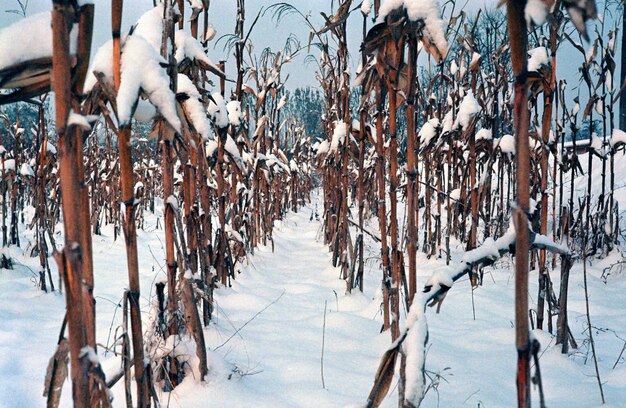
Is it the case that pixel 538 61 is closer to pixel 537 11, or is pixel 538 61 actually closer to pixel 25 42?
pixel 537 11

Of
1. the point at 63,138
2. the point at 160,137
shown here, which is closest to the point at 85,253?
the point at 63,138

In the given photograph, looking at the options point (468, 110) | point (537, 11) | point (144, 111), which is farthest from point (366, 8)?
point (537, 11)

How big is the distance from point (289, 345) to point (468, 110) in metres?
1.60

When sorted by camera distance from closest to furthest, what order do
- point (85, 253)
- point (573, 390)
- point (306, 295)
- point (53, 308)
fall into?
1. point (85, 253)
2. point (573, 390)
3. point (53, 308)
4. point (306, 295)

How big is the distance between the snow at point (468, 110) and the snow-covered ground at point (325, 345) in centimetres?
98

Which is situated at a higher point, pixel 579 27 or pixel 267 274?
pixel 579 27

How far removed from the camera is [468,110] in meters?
2.41

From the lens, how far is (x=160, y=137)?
44.1 inches

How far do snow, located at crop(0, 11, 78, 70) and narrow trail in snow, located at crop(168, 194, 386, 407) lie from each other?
3.28 ft

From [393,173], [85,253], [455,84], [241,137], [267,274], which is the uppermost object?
[455,84]

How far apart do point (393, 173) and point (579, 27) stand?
3.27 feet

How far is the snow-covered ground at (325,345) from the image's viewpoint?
1.25 m

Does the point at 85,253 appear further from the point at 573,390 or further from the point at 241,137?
the point at 241,137

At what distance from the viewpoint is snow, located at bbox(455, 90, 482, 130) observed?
90.8 inches
